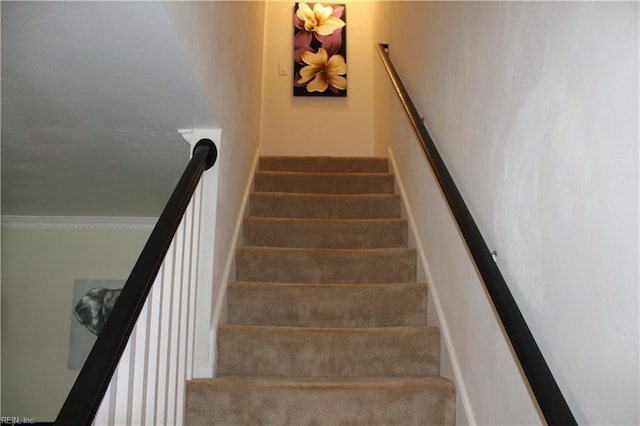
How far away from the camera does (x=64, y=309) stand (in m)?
4.13

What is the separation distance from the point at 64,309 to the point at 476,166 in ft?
9.76

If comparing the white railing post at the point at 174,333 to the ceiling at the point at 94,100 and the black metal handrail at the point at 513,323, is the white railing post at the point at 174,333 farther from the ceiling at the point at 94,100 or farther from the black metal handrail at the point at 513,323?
the black metal handrail at the point at 513,323

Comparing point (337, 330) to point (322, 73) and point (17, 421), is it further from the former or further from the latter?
point (322, 73)

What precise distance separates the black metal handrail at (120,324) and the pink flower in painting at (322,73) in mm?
3702

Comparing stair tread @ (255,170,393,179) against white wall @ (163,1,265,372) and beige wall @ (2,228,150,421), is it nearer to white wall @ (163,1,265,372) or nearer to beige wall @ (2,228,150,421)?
white wall @ (163,1,265,372)

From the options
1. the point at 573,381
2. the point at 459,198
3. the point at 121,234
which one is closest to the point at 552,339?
the point at 573,381

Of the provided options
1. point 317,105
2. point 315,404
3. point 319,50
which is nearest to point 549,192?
point 315,404

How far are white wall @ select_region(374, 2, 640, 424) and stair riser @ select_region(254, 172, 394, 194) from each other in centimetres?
147

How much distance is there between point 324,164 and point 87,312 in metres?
1.81

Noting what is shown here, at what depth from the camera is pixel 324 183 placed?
4.20m

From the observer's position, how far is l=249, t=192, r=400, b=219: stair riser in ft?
12.5

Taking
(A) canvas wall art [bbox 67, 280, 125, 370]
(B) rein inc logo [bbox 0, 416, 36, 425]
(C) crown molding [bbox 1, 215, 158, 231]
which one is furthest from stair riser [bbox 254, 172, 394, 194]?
(B) rein inc logo [bbox 0, 416, 36, 425]

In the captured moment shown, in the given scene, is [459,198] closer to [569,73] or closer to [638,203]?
[569,73]

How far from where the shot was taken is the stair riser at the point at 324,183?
4117 millimetres
